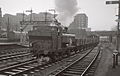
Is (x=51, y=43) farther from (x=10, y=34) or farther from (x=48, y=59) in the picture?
(x=10, y=34)

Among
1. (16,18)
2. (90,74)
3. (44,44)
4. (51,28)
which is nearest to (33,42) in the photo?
(44,44)

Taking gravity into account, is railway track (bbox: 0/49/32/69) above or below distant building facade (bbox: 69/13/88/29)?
below

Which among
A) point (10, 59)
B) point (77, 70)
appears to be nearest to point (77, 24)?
point (10, 59)

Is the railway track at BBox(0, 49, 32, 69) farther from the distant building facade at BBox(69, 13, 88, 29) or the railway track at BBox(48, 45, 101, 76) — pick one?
the distant building facade at BBox(69, 13, 88, 29)

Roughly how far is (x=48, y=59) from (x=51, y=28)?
107 inches

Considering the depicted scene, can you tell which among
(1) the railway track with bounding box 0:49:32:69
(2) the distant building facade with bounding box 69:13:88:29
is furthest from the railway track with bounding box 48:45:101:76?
(2) the distant building facade with bounding box 69:13:88:29

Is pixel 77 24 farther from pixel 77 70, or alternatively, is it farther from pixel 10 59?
pixel 77 70

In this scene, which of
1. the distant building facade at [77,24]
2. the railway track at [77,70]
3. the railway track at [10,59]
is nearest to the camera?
the railway track at [77,70]

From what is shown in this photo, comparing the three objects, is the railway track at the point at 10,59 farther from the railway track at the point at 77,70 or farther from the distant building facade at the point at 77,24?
the distant building facade at the point at 77,24

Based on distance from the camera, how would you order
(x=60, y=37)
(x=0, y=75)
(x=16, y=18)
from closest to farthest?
(x=0, y=75), (x=60, y=37), (x=16, y=18)

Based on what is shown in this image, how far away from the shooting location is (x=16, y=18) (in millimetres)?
147875

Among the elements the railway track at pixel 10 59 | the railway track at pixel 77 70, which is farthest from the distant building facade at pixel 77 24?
the railway track at pixel 77 70

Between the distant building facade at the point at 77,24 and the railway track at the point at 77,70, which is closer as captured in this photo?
the railway track at the point at 77,70

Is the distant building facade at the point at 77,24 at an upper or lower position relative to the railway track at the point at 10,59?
upper
